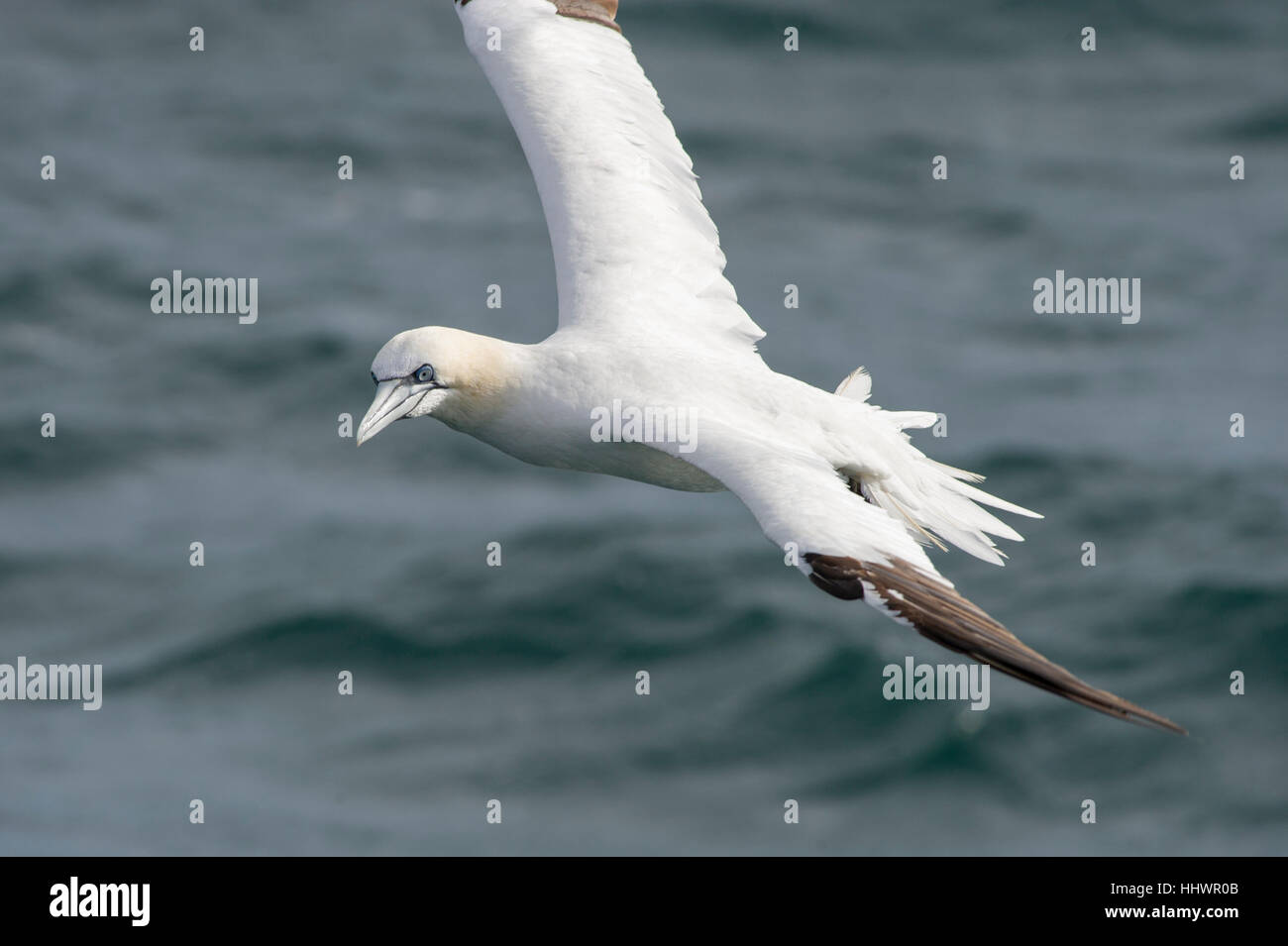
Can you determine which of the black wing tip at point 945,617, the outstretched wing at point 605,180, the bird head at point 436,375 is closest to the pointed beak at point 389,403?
the bird head at point 436,375

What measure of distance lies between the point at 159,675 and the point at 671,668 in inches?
203

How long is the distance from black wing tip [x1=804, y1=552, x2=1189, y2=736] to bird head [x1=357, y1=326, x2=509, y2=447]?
101 inches

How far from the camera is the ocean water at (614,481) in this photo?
58.9ft

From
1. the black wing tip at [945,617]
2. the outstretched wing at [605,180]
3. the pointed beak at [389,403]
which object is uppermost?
the outstretched wing at [605,180]

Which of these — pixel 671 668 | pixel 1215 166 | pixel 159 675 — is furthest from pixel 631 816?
pixel 1215 166

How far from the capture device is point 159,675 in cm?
1916

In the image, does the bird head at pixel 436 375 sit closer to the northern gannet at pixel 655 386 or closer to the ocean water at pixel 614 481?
the northern gannet at pixel 655 386

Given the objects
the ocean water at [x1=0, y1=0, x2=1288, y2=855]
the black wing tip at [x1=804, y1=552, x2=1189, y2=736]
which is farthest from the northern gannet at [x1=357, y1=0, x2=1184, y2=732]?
the ocean water at [x1=0, y1=0, x2=1288, y2=855]

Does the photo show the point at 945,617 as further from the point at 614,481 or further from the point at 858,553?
the point at 614,481

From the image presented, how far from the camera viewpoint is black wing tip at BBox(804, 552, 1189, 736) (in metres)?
6.84

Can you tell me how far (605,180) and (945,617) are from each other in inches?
167

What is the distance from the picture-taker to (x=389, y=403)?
9367mm

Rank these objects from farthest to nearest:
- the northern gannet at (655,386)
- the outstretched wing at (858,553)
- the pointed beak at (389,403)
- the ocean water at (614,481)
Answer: the ocean water at (614,481), the pointed beak at (389,403), the northern gannet at (655,386), the outstretched wing at (858,553)

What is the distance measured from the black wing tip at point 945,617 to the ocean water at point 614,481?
445 centimetres
